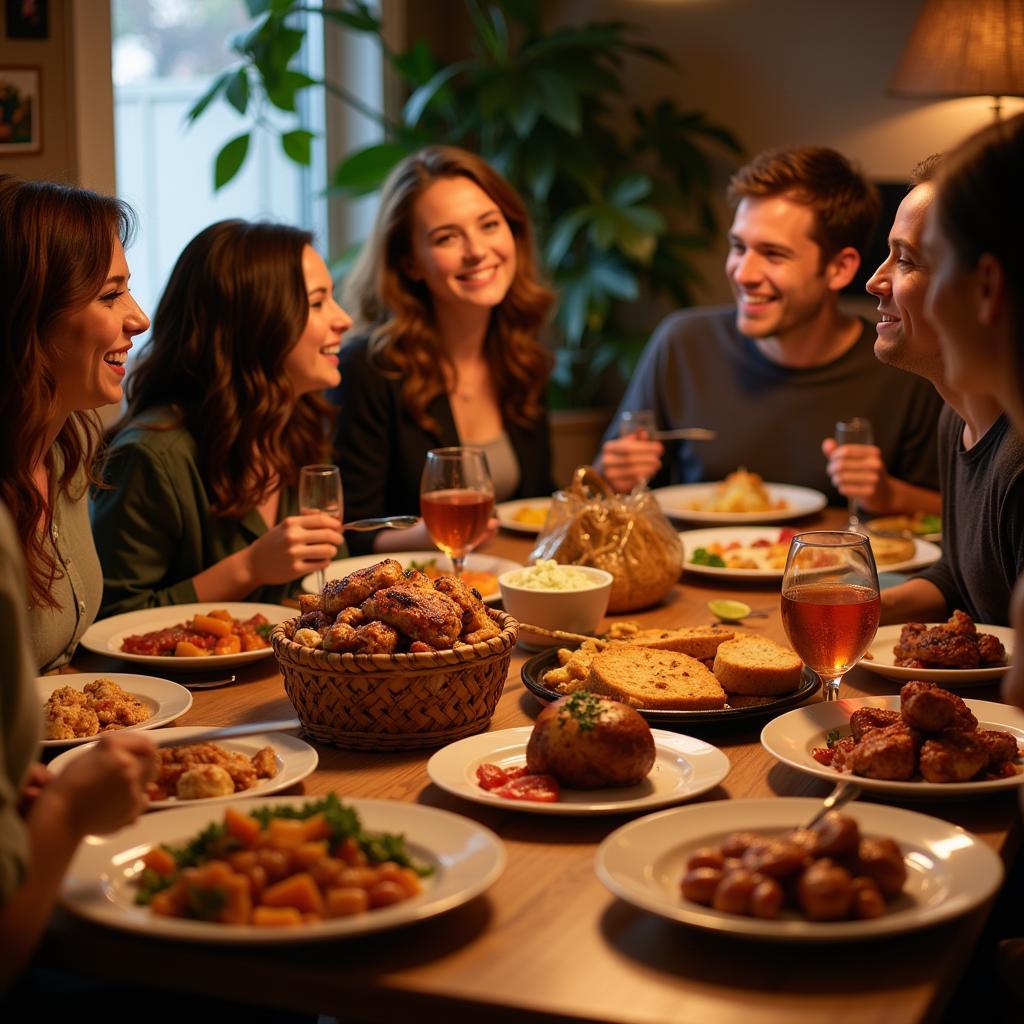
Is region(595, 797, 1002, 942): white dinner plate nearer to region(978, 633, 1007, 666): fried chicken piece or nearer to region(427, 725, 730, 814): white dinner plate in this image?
region(427, 725, 730, 814): white dinner plate

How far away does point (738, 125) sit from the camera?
17.9 feet

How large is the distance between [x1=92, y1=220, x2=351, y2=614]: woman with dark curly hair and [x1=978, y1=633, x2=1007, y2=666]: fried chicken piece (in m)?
1.29

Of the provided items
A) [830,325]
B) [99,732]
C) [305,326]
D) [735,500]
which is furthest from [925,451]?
[99,732]

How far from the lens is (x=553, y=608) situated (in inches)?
83.3

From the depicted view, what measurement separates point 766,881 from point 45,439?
138 cm

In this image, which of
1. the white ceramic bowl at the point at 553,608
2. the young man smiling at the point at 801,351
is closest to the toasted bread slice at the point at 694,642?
the white ceramic bowl at the point at 553,608

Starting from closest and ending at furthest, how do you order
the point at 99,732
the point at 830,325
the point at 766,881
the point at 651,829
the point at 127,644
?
the point at 766,881, the point at 651,829, the point at 99,732, the point at 127,644, the point at 830,325

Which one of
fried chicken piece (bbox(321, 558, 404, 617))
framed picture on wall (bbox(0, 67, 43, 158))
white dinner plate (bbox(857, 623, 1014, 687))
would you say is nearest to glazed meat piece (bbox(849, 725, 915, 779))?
white dinner plate (bbox(857, 623, 1014, 687))

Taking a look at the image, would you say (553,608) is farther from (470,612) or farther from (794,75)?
(794,75)

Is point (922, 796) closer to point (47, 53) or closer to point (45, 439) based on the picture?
point (45, 439)

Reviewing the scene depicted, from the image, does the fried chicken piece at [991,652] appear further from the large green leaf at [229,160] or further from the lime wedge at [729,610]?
the large green leaf at [229,160]

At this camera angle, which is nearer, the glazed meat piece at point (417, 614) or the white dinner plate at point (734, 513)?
the glazed meat piece at point (417, 614)

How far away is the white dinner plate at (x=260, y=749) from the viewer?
1.47 m

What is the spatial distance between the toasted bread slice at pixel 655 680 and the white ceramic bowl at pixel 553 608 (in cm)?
21
